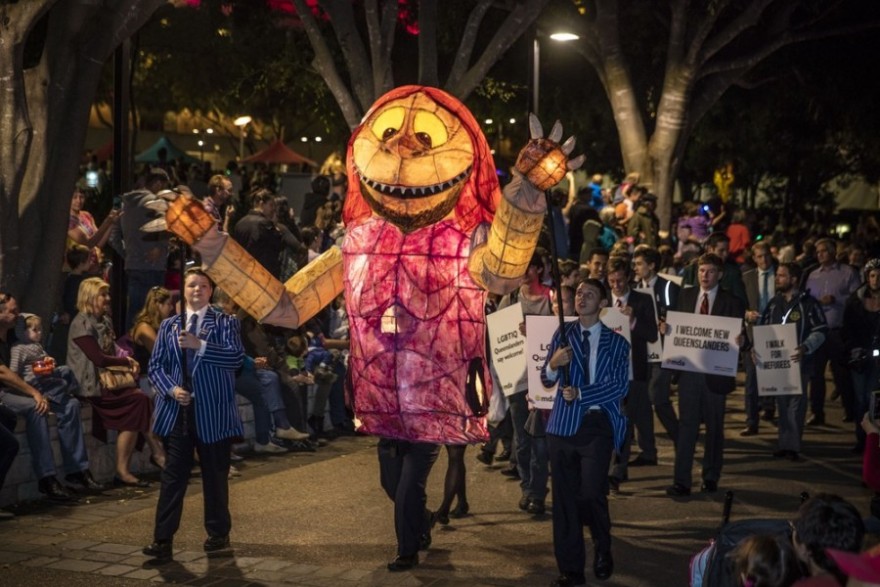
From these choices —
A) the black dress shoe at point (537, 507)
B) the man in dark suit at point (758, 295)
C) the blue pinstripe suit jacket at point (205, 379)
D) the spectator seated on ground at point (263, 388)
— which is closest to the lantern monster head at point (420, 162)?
the blue pinstripe suit jacket at point (205, 379)

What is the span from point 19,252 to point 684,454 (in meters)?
5.78

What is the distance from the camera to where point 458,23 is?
2222 centimetres

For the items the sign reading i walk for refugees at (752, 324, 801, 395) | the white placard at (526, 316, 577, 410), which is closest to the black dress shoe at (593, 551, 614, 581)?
the white placard at (526, 316, 577, 410)

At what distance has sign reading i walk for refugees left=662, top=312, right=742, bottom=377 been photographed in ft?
35.6

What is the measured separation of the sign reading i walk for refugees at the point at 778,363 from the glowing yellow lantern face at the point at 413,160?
18.3ft

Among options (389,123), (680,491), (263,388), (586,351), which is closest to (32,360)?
(263,388)

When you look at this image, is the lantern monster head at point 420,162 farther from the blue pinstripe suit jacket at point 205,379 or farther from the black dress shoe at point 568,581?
the black dress shoe at point 568,581

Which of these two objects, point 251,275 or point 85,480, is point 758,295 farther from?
point 251,275

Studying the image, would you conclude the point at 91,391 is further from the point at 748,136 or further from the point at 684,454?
the point at 748,136

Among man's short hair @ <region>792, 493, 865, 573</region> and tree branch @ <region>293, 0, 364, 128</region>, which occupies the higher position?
tree branch @ <region>293, 0, 364, 128</region>

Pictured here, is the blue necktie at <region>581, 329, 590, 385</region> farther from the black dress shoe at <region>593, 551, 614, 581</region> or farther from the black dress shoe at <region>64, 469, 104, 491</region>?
the black dress shoe at <region>64, 469, 104, 491</region>

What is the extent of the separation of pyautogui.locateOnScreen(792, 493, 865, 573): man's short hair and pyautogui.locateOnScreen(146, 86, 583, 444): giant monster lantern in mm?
3034

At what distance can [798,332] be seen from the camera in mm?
12336

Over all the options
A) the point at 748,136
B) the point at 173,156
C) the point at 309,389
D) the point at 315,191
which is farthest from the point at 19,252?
the point at 748,136
